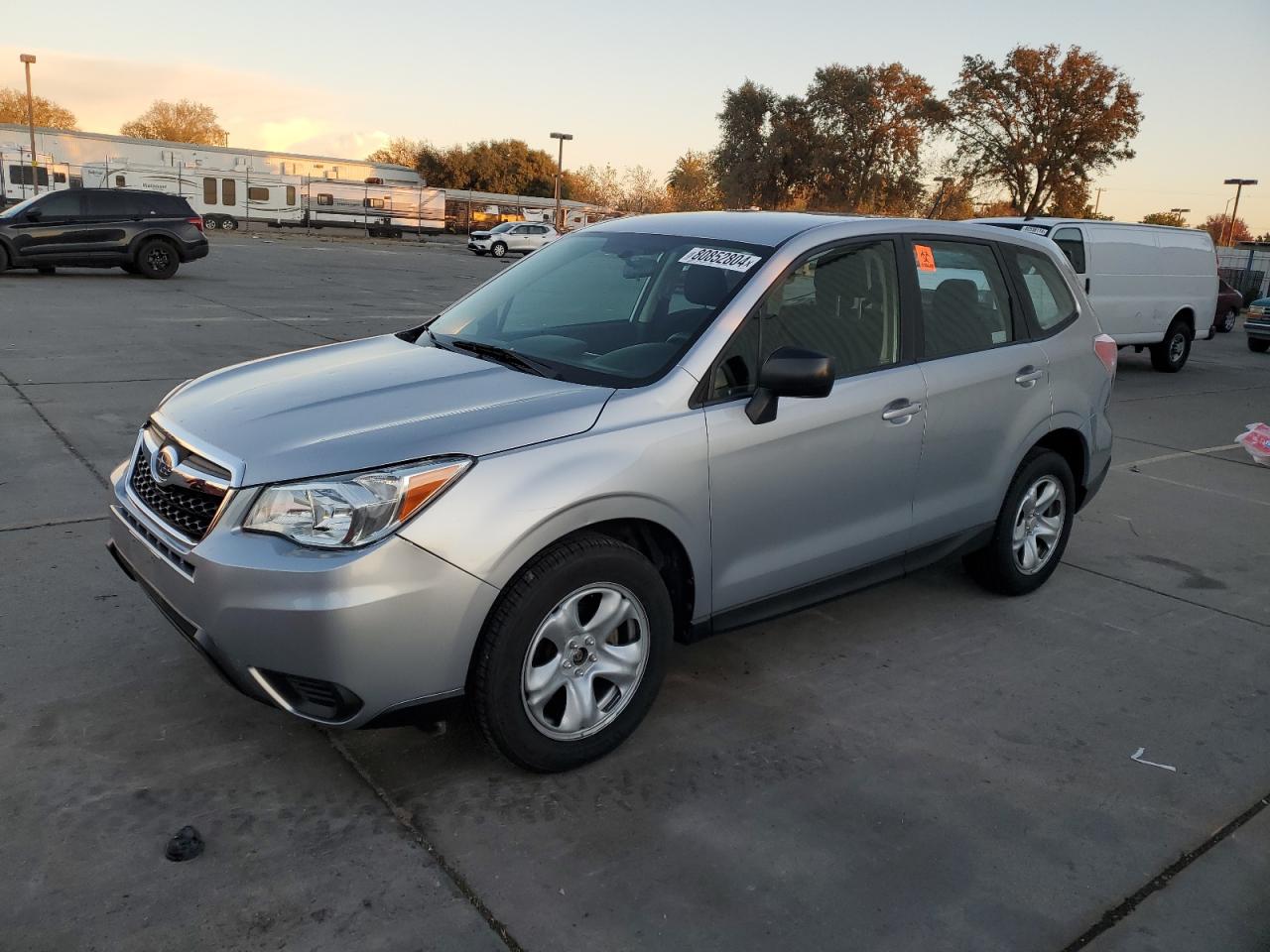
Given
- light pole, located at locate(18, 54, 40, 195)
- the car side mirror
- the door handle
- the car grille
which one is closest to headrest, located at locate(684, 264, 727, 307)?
the car side mirror

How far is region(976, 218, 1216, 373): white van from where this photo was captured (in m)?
12.8

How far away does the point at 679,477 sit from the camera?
130 inches

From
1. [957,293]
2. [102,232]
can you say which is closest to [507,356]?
[957,293]

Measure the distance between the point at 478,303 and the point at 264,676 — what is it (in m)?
2.06

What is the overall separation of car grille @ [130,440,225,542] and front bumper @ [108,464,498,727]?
0.10 m

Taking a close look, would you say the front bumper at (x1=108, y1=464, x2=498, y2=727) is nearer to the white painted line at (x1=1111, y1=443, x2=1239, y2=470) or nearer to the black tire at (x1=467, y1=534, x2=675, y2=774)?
the black tire at (x1=467, y1=534, x2=675, y2=774)

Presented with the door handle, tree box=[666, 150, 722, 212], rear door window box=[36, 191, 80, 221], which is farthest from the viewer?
tree box=[666, 150, 722, 212]

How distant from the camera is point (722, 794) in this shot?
322 centimetres

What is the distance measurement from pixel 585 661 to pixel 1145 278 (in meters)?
13.2

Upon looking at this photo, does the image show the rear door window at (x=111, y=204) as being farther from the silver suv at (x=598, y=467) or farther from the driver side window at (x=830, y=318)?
the driver side window at (x=830, y=318)

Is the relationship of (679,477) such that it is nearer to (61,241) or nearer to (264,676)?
(264,676)

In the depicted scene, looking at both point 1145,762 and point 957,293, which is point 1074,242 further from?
point 1145,762

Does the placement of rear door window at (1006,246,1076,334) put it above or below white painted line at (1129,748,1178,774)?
above

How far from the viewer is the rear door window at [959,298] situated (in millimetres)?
4301
